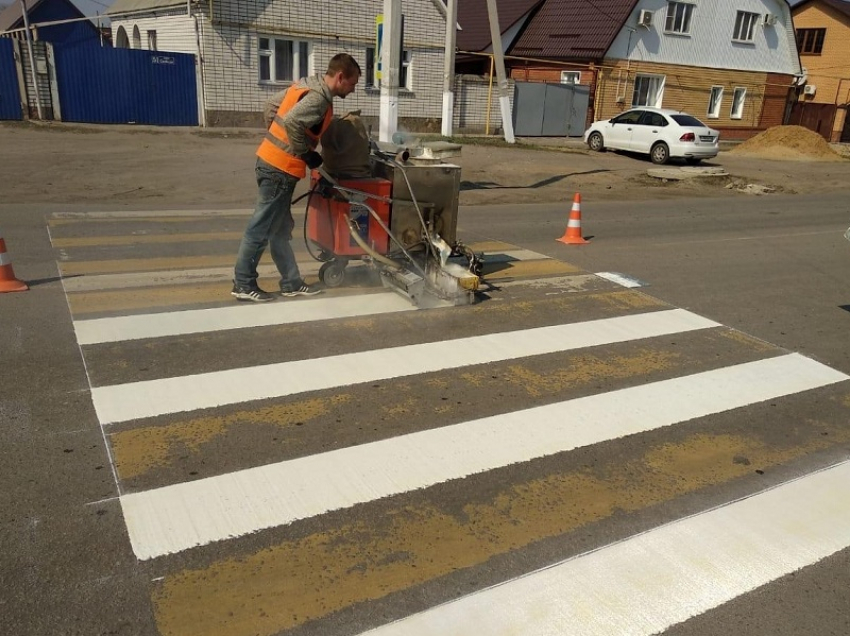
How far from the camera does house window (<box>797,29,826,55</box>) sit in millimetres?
43062

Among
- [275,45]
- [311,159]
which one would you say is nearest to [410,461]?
[311,159]

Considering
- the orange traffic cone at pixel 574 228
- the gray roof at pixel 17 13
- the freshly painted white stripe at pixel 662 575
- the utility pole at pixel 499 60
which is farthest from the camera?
the gray roof at pixel 17 13

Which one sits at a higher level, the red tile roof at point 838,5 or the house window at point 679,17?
the red tile roof at point 838,5

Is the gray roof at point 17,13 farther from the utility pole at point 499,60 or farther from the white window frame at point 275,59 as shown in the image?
the utility pole at point 499,60

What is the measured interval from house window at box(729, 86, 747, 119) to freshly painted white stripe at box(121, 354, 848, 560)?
35070 mm

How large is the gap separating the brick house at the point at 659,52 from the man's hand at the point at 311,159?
2540 centimetres

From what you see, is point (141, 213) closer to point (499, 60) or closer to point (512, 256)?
point (512, 256)

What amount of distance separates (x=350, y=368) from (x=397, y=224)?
204cm

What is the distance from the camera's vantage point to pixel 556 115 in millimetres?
30781

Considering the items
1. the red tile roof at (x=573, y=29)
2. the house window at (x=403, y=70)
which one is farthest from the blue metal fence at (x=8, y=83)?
the red tile roof at (x=573, y=29)

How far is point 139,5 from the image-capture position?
28.3 m

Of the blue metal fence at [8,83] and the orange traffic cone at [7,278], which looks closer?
the orange traffic cone at [7,278]

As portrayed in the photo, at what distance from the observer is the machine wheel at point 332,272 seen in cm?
707

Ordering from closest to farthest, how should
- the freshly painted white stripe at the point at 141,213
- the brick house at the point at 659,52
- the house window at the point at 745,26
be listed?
the freshly painted white stripe at the point at 141,213
the brick house at the point at 659,52
the house window at the point at 745,26
